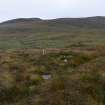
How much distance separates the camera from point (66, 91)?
935 centimetres

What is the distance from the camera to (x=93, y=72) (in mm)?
11852

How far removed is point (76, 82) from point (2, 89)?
9.66ft

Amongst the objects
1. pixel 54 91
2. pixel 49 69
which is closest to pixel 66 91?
pixel 54 91

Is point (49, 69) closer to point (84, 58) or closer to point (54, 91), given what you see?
point (84, 58)

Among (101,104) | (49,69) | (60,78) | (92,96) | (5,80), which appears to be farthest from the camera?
(49,69)

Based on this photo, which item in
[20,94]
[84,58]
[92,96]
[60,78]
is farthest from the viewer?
[84,58]

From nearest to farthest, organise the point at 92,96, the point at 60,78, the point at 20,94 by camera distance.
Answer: the point at 92,96
the point at 20,94
the point at 60,78

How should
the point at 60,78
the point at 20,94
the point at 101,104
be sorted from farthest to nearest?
the point at 60,78
the point at 20,94
the point at 101,104

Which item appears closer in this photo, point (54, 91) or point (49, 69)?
point (54, 91)

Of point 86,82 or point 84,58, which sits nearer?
point 86,82

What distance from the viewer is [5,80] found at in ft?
38.6

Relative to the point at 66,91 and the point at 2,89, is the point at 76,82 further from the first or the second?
the point at 2,89

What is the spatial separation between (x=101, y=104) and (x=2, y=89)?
404cm

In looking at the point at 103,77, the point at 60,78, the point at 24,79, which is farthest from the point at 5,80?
the point at 103,77
